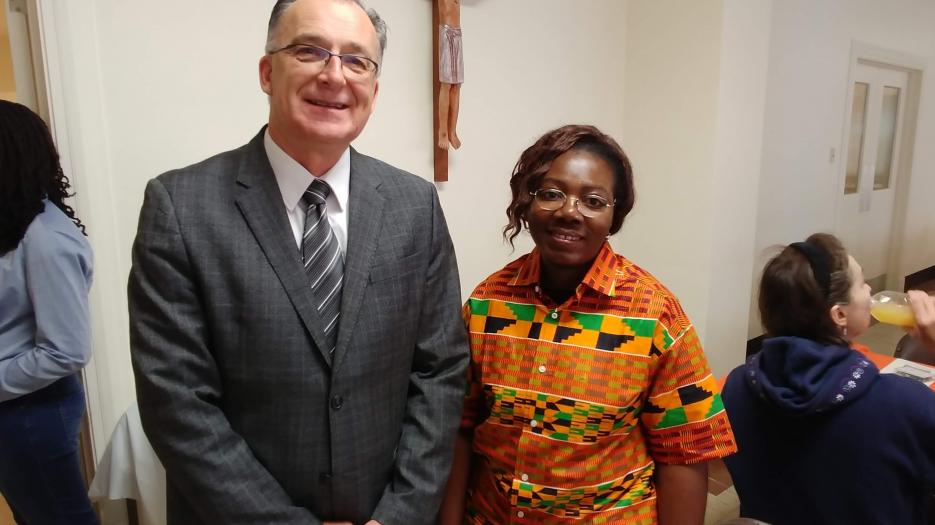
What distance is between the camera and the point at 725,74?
2.76m

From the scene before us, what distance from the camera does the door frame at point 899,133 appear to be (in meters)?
4.88

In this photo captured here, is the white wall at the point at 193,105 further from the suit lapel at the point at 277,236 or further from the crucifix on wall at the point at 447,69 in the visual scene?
the suit lapel at the point at 277,236

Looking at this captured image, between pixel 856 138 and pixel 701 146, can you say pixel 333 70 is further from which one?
pixel 856 138

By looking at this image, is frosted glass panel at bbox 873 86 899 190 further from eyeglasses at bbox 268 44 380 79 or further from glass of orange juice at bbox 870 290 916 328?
eyeglasses at bbox 268 44 380 79

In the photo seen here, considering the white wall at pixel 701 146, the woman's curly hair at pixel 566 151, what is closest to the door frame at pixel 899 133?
the white wall at pixel 701 146

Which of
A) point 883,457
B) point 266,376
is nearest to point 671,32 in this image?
point 883,457

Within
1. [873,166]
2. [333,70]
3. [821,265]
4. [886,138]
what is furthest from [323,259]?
[886,138]

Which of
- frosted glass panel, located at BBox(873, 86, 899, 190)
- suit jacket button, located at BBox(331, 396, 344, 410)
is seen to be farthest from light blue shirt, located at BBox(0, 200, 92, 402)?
frosted glass panel, located at BBox(873, 86, 899, 190)

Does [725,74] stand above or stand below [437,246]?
above

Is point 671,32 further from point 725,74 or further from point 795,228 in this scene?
point 795,228

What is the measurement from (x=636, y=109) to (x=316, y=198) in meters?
2.48

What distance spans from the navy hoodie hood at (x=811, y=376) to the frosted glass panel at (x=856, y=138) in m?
4.65

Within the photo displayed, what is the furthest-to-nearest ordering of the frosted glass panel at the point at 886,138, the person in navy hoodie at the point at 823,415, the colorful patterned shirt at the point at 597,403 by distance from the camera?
the frosted glass panel at the point at 886,138 < the person in navy hoodie at the point at 823,415 < the colorful patterned shirt at the point at 597,403

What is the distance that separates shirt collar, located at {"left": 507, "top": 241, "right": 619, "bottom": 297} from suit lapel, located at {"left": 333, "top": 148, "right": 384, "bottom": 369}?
28 centimetres
